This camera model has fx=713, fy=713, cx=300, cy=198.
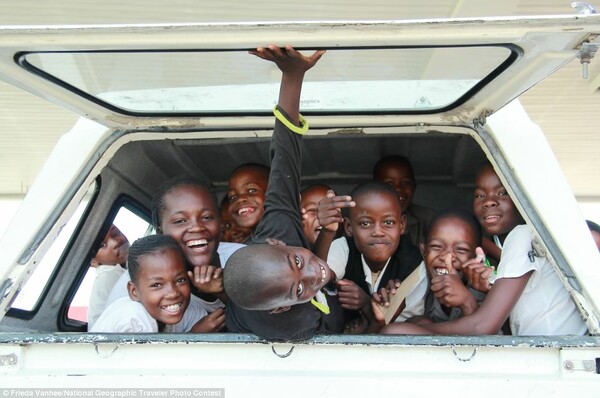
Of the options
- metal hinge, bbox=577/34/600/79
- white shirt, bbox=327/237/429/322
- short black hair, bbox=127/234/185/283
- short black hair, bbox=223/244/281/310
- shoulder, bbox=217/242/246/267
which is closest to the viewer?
metal hinge, bbox=577/34/600/79

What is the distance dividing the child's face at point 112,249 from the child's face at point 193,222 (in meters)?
0.59

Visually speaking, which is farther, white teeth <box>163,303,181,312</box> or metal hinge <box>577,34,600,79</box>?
white teeth <box>163,303,181,312</box>

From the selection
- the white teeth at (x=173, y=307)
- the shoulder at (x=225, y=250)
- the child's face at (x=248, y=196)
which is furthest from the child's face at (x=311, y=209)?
the white teeth at (x=173, y=307)

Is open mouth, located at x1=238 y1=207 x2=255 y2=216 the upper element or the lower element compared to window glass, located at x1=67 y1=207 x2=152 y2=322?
upper

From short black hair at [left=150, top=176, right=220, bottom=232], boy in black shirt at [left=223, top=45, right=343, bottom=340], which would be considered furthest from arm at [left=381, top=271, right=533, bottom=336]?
short black hair at [left=150, top=176, right=220, bottom=232]

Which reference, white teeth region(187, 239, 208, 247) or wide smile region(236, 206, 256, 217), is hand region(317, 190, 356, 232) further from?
wide smile region(236, 206, 256, 217)

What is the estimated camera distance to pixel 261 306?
6.55 feet

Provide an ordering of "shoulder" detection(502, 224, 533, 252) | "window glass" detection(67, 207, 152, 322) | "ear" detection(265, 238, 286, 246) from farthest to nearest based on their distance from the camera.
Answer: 1. "window glass" detection(67, 207, 152, 322)
2. "shoulder" detection(502, 224, 533, 252)
3. "ear" detection(265, 238, 286, 246)

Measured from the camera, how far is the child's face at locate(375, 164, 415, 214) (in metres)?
3.67

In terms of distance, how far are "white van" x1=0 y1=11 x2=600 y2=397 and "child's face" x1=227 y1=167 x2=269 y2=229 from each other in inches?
21.8

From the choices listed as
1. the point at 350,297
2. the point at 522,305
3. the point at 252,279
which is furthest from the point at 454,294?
the point at 252,279

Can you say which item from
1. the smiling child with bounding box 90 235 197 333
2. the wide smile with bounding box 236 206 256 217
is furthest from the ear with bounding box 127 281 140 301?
the wide smile with bounding box 236 206 256 217

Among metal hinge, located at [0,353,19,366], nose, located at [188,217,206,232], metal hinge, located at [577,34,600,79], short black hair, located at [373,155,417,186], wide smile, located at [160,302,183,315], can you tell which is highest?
short black hair, located at [373,155,417,186]

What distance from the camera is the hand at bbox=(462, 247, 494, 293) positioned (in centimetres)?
254
